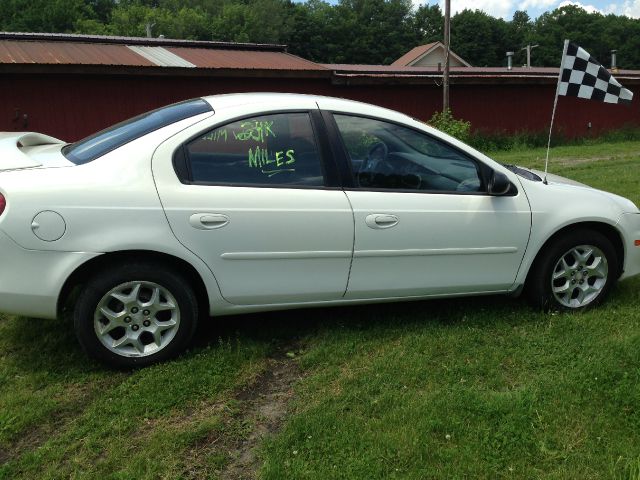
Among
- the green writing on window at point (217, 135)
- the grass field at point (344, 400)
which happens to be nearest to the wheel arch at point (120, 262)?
the grass field at point (344, 400)

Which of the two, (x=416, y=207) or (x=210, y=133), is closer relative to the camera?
(x=210, y=133)

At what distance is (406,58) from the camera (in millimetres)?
40000

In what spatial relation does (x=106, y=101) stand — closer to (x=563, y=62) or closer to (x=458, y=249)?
(x=563, y=62)

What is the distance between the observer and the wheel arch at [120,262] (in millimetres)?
3180

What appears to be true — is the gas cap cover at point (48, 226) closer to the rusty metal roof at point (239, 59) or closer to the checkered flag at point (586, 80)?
the checkered flag at point (586, 80)

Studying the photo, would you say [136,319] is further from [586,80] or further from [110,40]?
[110,40]

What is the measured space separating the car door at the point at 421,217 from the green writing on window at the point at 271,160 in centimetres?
35

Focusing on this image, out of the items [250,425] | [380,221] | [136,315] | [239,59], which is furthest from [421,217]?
[239,59]

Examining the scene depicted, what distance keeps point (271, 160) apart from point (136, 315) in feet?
3.84

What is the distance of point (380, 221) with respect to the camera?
3.54 m

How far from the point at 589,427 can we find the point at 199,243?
2.19 metres

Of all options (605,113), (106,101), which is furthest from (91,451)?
(605,113)

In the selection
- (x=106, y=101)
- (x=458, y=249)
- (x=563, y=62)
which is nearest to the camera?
(x=458, y=249)

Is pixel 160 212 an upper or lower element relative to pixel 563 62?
lower
